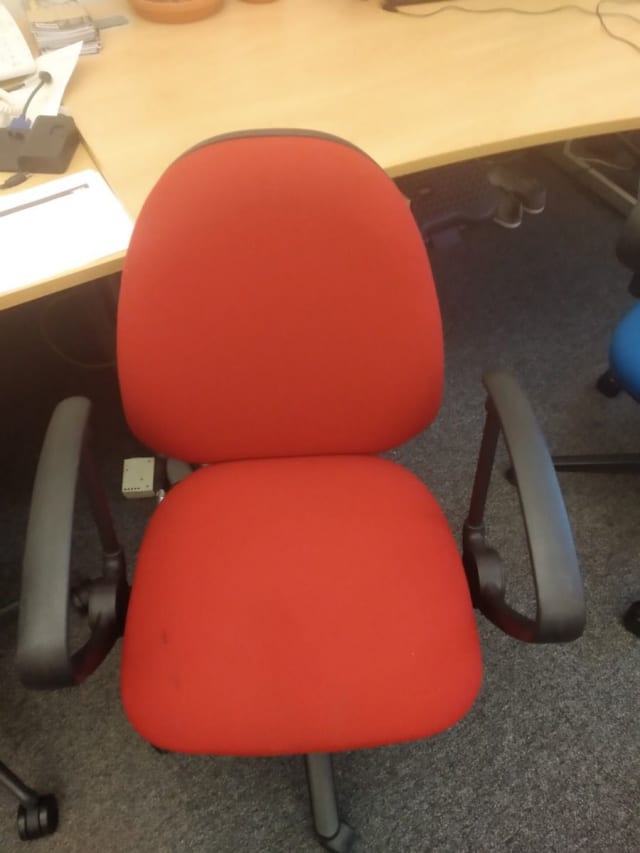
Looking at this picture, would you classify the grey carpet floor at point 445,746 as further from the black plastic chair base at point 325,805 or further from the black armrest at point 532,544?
the black armrest at point 532,544

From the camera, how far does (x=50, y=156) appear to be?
112cm

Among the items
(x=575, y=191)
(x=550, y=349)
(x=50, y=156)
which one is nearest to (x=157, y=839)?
(x=50, y=156)

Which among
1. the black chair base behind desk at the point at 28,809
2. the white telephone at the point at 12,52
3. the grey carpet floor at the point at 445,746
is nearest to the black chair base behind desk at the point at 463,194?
the grey carpet floor at the point at 445,746

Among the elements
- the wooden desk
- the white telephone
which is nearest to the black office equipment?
the wooden desk

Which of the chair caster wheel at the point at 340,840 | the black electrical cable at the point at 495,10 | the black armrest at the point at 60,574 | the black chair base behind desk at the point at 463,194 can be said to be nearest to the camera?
the black armrest at the point at 60,574

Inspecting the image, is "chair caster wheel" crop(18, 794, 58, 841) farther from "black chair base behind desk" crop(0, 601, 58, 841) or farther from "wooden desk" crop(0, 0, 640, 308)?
"wooden desk" crop(0, 0, 640, 308)

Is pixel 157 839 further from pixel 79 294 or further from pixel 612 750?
pixel 79 294

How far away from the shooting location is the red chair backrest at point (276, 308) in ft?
2.47

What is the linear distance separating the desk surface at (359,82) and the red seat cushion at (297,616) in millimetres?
511

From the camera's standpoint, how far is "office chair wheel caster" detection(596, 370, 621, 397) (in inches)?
66.7

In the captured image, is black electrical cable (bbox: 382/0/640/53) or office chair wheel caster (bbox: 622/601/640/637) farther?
black electrical cable (bbox: 382/0/640/53)

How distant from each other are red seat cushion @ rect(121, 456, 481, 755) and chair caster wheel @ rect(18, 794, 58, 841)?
0.48m

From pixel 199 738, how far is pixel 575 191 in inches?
82.7

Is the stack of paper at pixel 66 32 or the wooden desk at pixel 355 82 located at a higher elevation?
the stack of paper at pixel 66 32
